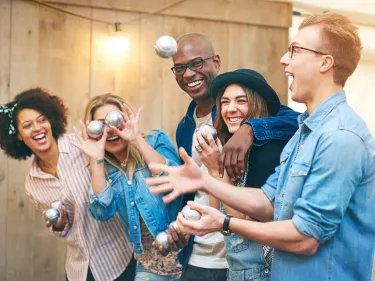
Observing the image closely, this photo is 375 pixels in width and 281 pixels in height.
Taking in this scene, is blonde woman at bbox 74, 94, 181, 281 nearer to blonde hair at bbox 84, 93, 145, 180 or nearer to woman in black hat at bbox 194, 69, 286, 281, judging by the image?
blonde hair at bbox 84, 93, 145, 180

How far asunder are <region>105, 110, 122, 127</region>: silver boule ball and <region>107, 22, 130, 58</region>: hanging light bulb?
195cm

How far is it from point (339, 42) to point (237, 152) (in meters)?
0.72

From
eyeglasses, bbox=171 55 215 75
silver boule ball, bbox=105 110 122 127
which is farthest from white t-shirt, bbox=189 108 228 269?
eyeglasses, bbox=171 55 215 75

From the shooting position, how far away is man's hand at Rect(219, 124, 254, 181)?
3057mm

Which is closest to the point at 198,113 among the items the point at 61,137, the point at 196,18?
the point at 61,137

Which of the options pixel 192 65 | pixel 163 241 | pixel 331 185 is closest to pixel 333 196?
pixel 331 185

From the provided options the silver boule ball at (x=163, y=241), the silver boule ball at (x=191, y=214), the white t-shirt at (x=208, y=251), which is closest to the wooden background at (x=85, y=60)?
the white t-shirt at (x=208, y=251)

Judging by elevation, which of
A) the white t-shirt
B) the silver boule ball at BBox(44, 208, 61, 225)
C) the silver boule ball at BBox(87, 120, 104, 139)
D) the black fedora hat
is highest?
the black fedora hat

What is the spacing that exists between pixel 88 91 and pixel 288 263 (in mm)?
3294

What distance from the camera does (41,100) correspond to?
4.52 m

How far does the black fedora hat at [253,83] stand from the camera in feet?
10.7

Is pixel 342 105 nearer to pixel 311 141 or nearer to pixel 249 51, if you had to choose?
pixel 311 141

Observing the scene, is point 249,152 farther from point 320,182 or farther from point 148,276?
point 148,276

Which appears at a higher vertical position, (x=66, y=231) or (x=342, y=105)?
(x=342, y=105)
